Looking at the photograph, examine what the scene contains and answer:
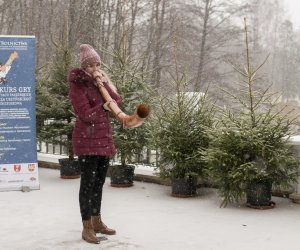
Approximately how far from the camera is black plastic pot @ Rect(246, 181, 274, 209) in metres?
6.79

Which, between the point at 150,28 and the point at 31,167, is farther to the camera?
the point at 150,28

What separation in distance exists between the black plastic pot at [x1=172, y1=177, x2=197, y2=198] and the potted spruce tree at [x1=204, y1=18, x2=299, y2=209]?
0.69 m

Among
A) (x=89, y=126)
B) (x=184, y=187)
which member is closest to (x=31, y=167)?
(x=184, y=187)

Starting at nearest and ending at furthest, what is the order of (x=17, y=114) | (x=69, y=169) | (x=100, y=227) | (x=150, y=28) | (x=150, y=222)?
(x=100, y=227) → (x=150, y=222) → (x=17, y=114) → (x=69, y=169) → (x=150, y=28)

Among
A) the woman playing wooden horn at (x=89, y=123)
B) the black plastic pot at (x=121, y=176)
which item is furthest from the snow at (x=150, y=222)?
the woman playing wooden horn at (x=89, y=123)

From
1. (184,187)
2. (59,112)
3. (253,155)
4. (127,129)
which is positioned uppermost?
(59,112)

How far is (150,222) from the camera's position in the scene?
6.00 metres

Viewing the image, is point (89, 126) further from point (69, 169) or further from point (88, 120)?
point (69, 169)

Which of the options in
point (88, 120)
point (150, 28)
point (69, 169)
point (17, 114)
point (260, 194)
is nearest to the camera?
point (88, 120)

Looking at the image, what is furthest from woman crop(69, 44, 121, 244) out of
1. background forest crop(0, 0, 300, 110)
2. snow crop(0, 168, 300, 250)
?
background forest crop(0, 0, 300, 110)

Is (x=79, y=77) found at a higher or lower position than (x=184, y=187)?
higher

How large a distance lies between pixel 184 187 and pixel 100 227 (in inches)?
98.3

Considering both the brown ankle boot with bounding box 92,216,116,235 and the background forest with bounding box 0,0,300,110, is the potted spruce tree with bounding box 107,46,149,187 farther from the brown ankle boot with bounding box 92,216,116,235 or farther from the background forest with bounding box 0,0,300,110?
the background forest with bounding box 0,0,300,110

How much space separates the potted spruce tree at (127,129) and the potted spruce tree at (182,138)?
2.21 feet
